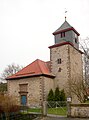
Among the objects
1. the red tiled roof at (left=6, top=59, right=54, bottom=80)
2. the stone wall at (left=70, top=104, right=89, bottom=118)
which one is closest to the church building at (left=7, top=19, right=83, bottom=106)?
the red tiled roof at (left=6, top=59, right=54, bottom=80)

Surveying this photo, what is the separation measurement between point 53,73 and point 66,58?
305 cm

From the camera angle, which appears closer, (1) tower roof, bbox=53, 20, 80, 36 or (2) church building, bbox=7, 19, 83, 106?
(2) church building, bbox=7, 19, 83, 106

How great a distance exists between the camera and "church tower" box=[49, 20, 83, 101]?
31328mm

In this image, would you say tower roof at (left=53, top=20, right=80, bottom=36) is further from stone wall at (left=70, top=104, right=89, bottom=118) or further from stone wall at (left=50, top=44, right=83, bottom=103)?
stone wall at (left=70, top=104, right=89, bottom=118)

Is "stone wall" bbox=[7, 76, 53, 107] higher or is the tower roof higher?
the tower roof

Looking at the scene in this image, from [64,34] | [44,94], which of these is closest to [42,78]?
[44,94]

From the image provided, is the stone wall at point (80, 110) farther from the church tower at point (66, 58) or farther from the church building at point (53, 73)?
the church tower at point (66, 58)

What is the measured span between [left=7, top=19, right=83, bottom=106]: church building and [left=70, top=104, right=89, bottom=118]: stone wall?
10808 mm

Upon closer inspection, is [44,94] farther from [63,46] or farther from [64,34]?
[64,34]

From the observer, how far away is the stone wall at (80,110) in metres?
18.4

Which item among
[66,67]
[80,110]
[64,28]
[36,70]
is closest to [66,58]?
[66,67]

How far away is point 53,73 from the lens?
107ft

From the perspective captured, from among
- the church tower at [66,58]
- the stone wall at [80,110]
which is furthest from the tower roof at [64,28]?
the stone wall at [80,110]

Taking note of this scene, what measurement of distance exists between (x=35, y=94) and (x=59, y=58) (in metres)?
6.62
